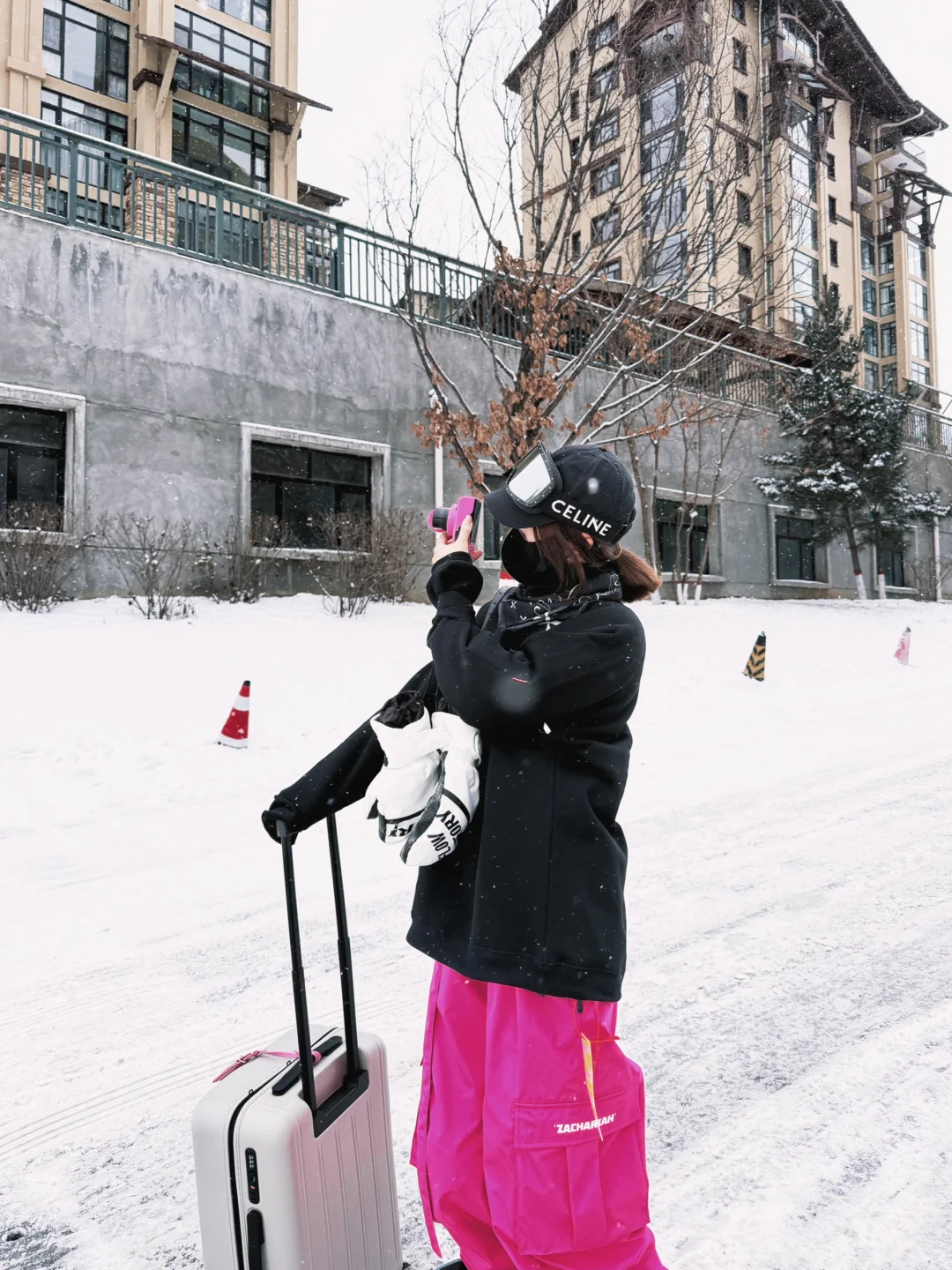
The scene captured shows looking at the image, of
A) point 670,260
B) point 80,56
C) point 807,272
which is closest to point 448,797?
point 670,260

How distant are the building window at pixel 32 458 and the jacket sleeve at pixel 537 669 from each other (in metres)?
10.5

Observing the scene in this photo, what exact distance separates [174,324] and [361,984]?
37.4 feet

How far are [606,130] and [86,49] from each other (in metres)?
22.7

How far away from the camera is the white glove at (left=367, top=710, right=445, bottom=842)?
1671 millimetres

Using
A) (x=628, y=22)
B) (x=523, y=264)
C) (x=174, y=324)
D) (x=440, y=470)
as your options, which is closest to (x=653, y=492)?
(x=440, y=470)

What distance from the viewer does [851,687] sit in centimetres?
1158

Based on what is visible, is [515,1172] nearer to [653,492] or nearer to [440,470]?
[440,470]

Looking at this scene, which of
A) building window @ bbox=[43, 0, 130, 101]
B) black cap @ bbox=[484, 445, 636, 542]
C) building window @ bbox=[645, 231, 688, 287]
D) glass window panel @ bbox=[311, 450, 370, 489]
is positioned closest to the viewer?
black cap @ bbox=[484, 445, 636, 542]

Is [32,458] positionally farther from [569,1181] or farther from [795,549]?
[795,549]

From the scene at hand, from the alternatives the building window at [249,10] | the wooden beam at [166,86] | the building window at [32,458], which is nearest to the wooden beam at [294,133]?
the building window at [249,10]

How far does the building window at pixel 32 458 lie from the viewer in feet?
36.1

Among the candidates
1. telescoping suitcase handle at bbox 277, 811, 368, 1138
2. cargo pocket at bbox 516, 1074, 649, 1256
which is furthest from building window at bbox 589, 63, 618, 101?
cargo pocket at bbox 516, 1074, 649, 1256

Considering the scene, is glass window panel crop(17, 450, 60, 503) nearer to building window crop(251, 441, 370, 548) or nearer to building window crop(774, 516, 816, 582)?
building window crop(251, 441, 370, 548)

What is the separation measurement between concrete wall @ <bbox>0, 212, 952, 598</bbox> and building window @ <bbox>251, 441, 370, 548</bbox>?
1.25 feet
